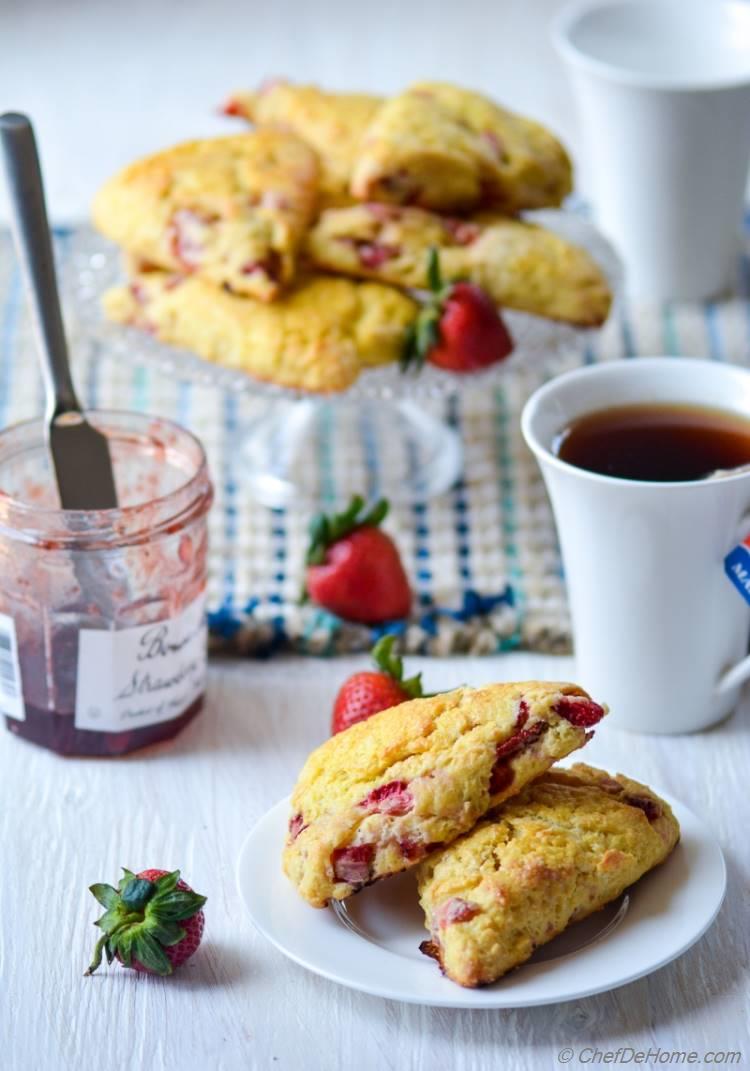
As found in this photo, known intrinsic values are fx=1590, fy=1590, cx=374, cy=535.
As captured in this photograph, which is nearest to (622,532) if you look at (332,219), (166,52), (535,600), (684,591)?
(684,591)

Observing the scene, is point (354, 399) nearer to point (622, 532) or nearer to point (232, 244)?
point (232, 244)

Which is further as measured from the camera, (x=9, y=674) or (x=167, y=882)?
(x=9, y=674)

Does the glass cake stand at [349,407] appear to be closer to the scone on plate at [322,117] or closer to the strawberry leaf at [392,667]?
the scone on plate at [322,117]

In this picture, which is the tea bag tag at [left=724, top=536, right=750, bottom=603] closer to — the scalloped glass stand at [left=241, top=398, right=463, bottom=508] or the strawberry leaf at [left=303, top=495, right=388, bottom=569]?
the strawberry leaf at [left=303, top=495, right=388, bottom=569]

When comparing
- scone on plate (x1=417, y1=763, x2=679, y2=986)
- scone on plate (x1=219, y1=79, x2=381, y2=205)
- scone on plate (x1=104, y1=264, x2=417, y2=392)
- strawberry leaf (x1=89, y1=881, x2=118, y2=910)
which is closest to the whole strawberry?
strawberry leaf (x1=89, y1=881, x2=118, y2=910)

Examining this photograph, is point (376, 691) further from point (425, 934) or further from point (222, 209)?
point (222, 209)

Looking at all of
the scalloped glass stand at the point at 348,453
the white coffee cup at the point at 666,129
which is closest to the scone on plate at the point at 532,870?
the scalloped glass stand at the point at 348,453

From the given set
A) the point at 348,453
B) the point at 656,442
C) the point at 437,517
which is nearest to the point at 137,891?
the point at 656,442
